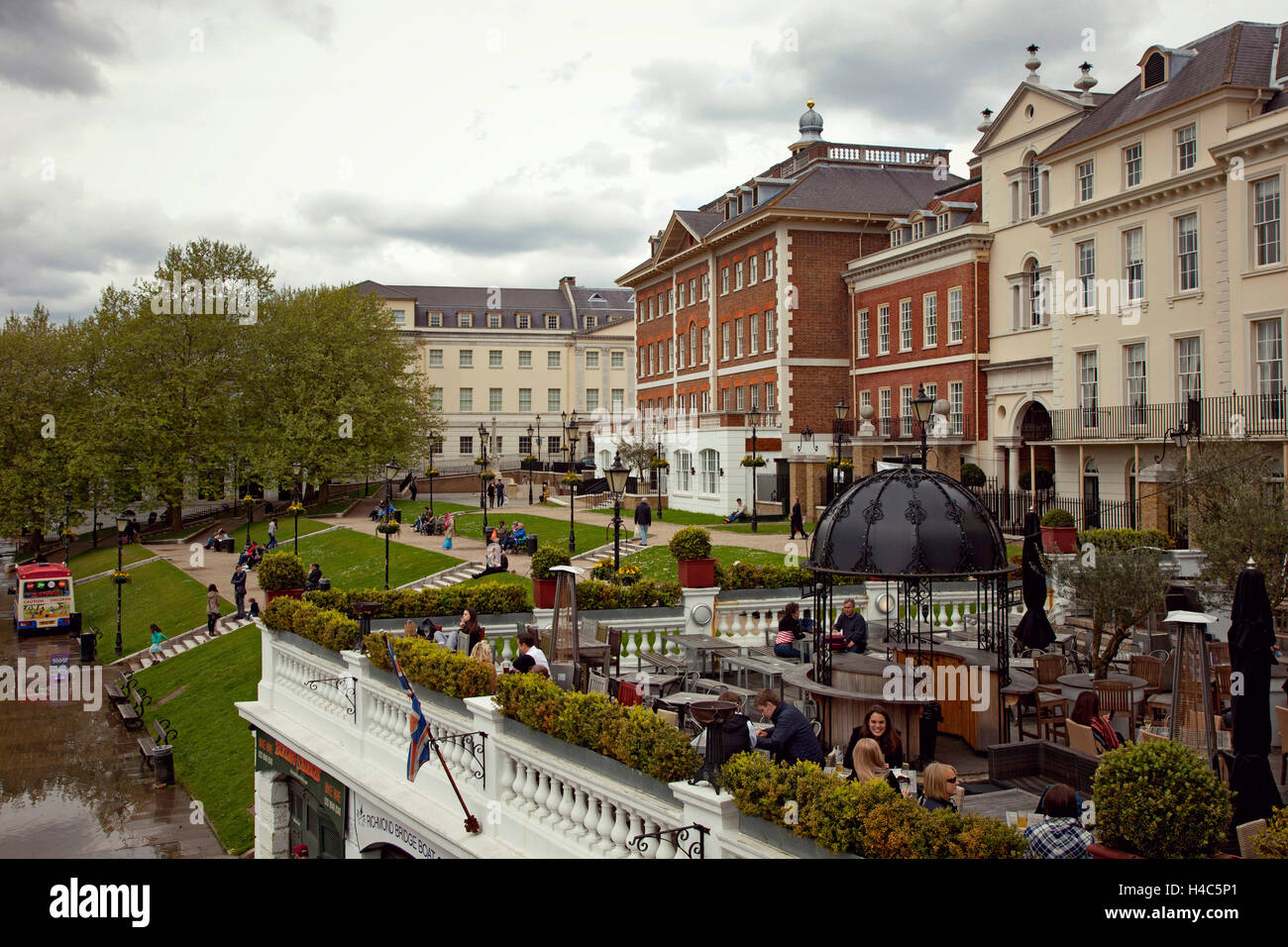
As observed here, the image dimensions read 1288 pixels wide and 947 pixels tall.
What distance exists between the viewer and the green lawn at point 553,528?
36.9 metres

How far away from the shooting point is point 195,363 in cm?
5725

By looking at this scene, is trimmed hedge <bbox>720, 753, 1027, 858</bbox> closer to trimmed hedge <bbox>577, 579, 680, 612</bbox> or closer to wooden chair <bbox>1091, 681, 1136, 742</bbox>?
wooden chair <bbox>1091, 681, 1136, 742</bbox>

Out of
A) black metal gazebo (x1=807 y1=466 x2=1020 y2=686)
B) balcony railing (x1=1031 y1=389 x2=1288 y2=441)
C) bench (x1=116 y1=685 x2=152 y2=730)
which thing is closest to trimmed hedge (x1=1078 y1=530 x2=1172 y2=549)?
balcony railing (x1=1031 y1=389 x2=1288 y2=441)

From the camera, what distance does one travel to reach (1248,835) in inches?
248

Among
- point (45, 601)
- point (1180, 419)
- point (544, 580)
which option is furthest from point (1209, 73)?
point (45, 601)

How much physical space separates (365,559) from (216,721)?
1369cm

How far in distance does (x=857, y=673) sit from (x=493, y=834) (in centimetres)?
430

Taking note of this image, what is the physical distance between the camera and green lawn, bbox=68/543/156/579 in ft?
168

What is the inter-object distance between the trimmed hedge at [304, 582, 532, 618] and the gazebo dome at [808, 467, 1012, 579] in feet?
20.1

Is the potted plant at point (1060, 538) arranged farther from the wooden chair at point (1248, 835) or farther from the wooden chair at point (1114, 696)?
the wooden chair at point (1248, 835)

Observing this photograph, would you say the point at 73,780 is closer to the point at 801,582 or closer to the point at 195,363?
the point at 801,582

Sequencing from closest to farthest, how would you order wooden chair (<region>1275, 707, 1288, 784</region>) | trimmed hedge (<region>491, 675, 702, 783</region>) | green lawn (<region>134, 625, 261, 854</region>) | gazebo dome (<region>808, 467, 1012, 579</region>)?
trimmed hedge (<region>491, 675, 702, 783</region>)
wooden chair (<region>1275, 707, 1288, 784</region>)
gazebo dome (<region>808, 467, 1012, 579</region>)
green lawn (<region>134, 625, 261, 854</region>)

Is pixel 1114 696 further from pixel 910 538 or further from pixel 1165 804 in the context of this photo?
pixel 1165 804

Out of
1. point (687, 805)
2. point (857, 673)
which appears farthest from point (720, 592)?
point (687, 805)
